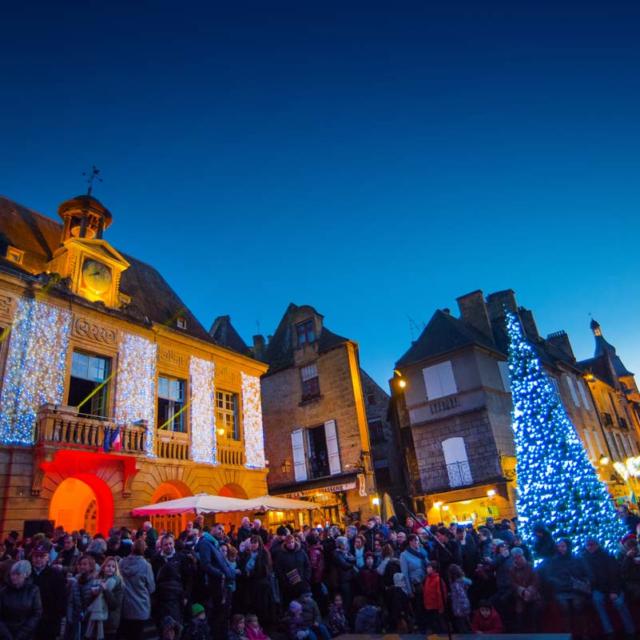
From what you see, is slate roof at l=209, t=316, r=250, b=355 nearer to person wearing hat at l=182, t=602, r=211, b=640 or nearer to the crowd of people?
the crowd of people

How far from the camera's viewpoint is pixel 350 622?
7414 millimetres

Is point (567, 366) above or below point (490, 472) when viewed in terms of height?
above

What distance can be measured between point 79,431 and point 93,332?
9.49ft

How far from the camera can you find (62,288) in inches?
472

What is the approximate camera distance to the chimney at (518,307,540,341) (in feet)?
87.7

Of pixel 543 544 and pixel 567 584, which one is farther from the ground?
pixel 543 544

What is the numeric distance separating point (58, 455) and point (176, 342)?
203 inches

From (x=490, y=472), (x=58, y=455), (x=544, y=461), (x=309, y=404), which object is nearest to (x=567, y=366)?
(x=490, y=472)

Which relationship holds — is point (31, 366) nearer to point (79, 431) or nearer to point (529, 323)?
point (79, 431)

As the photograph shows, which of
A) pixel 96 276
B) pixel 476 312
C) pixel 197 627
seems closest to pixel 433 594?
pixel 197 627

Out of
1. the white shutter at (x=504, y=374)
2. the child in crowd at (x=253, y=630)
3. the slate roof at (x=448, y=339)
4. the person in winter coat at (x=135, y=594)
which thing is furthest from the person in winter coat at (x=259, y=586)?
the white shutter at (x=504, y=374)

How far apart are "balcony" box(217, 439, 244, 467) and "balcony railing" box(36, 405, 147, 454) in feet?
11.1

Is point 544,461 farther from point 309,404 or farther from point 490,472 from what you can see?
point 309,404

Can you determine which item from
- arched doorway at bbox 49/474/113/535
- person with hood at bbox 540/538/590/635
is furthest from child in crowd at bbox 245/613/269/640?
arched doorway at bbox 49/474/113/535
